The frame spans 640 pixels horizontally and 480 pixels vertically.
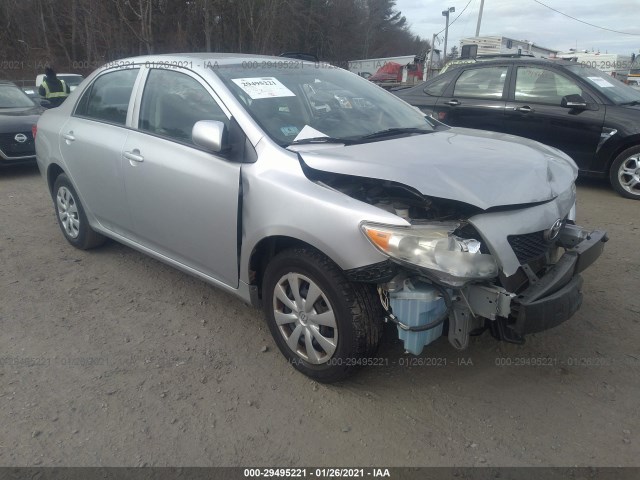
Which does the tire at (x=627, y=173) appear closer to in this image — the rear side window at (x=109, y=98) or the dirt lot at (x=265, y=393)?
the dirt lot at (x=265, y=393)

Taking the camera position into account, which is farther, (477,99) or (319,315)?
(477,99)

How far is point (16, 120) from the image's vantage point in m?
8.05

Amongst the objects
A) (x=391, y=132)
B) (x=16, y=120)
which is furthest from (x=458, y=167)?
(x=16, y=120)

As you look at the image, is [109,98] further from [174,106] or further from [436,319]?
[436,319]

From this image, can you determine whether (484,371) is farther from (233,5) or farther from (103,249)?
(233,5)

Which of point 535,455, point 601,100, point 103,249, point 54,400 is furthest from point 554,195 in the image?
point 601,100

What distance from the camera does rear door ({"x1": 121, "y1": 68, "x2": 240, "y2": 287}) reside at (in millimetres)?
2934

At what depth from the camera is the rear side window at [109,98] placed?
3.75 metres

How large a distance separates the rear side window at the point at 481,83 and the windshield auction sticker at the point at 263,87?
15.8ft

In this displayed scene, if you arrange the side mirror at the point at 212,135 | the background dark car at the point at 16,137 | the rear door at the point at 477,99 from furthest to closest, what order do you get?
1. the background dark car at the point at 16,137
2. the rear door at the point at 477,99
3. the side mirror at the point at 212,135

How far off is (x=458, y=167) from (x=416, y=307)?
78 cm
